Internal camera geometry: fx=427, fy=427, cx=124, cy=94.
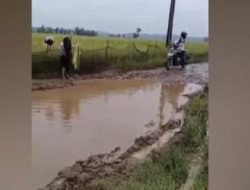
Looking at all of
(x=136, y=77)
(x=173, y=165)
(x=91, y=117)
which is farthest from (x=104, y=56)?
(x=173, y=165)

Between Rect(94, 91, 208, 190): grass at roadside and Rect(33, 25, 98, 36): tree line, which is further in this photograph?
Rect(33, 25, 98, 36): tree line

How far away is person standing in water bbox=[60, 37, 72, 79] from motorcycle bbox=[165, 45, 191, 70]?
2.12 ft

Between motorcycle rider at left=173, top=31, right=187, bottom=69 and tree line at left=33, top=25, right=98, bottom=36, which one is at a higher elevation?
tree line at left=33, top=25, right=98, bottom=36

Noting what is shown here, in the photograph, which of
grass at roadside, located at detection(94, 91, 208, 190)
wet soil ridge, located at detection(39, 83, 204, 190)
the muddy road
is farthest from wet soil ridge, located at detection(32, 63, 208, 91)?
wet soil ridge, located at detection(39, 83, 204, 190)

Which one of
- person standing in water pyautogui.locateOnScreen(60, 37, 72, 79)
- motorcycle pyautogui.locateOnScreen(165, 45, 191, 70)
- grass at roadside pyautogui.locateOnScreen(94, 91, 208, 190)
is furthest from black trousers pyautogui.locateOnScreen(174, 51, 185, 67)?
person standing in water pyautogui.locateOnScreen(60, 37, 72, 79)

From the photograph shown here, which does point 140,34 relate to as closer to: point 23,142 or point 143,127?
point 143,127

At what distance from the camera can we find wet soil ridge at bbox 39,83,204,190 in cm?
272

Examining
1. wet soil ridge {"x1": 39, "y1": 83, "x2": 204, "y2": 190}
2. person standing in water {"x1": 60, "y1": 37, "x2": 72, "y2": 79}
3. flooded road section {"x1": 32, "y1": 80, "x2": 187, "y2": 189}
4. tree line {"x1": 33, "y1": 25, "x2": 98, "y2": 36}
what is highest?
tree line {"x1": 33, "y1": 25, "x2": 98, "y2": 36}

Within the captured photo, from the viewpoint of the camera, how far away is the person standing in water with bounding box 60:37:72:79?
110 inches

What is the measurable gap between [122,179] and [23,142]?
2.25 feet

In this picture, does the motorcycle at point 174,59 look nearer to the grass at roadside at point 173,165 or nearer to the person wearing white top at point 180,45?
the person wearing white top at point 180,45

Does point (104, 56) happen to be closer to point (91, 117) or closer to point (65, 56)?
point (65, 56)

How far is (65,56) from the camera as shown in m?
2.82

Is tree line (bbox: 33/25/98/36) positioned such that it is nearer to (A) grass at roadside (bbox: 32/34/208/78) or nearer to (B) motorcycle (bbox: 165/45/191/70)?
(A) grass at roadside (bbox: 32/34/208/78)
